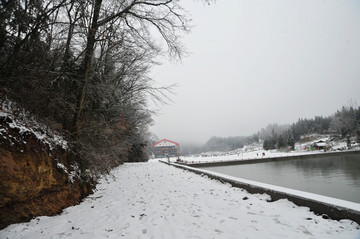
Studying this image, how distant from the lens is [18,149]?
10.4 ft

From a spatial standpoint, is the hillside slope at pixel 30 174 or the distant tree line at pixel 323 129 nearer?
the hillside slope at pixel 30 174

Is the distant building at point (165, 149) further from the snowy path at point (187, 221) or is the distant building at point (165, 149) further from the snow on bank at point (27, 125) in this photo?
the snow on bank at point (27, 125)

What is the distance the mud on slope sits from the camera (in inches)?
112

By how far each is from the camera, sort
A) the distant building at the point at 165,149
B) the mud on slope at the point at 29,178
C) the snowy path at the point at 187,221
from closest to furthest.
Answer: the snowy path at the point at 187,221 < the mud on slope at the point at 29,178 < the distant building at the point at 165,149

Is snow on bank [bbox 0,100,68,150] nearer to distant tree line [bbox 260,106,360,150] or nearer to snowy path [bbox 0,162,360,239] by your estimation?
snowy path [bbox 0,162,360,239]

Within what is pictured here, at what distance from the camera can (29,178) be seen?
3.21 meters

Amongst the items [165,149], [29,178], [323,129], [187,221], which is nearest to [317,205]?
[187,221]

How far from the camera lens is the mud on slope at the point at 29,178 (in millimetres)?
2840

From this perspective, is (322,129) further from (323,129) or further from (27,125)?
(27,125)

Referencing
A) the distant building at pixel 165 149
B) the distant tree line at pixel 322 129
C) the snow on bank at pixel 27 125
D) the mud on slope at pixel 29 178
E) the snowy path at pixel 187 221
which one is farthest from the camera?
the distant building at pixel 165 149

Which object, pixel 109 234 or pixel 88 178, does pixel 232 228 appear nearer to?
pixel 109 234

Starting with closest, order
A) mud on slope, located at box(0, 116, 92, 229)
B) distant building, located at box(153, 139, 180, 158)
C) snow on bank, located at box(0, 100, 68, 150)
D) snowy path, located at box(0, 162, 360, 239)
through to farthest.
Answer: snowy path, located at box(0, 162, 360, 239), mud on slope, located at box(0, 116, 92, 229), snow on bank, located at box(0, 100, 68, 150), distant building, located at box(153, 139, 180, 158)

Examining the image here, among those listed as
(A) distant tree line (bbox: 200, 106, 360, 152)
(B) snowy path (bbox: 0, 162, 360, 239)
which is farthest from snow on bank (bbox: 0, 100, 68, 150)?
(A) distant tree line (bbox: 200, 106, 360, 152)

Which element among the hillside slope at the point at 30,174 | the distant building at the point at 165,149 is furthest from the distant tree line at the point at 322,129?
the hillside slope at the point at 30,174
